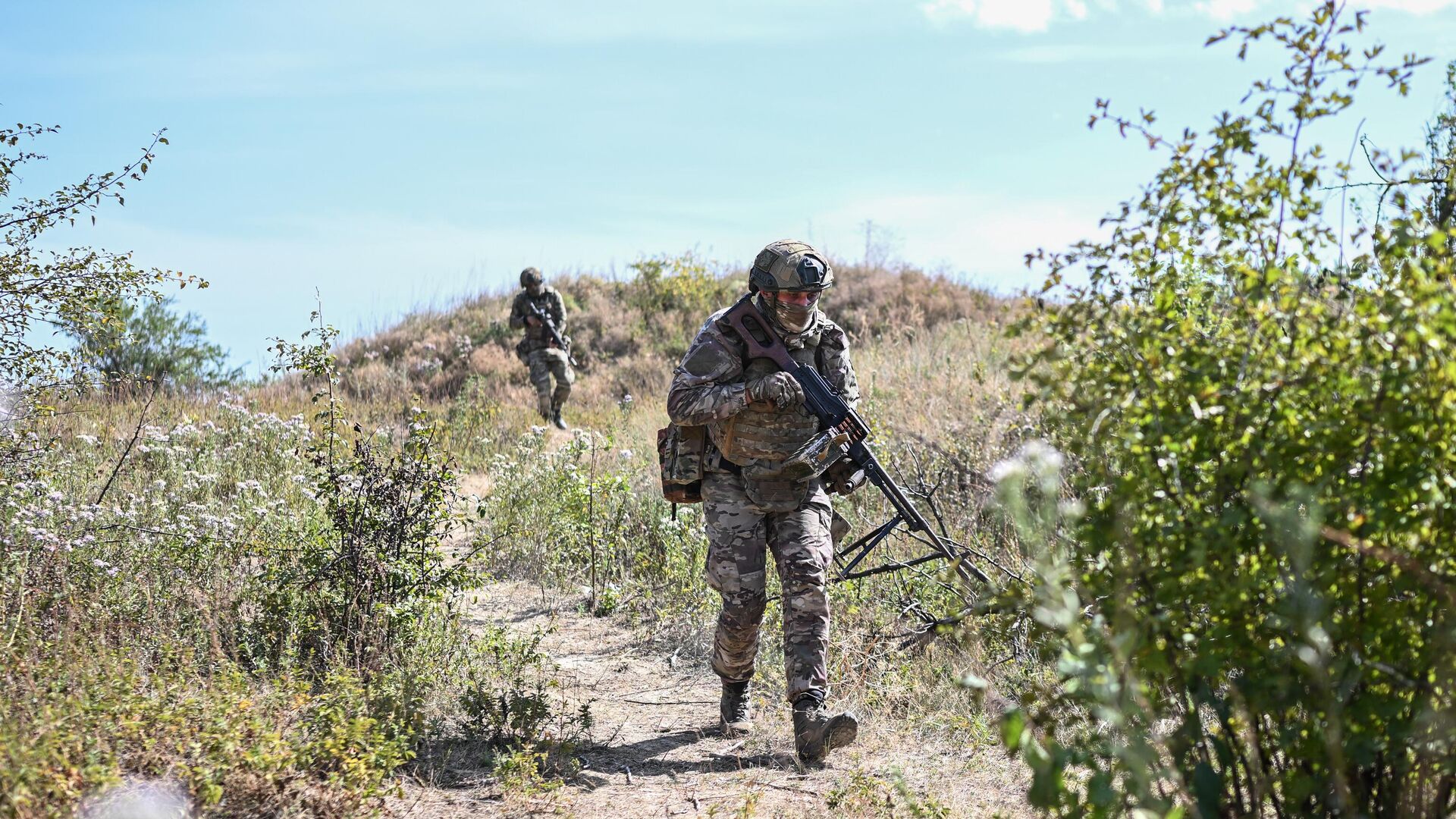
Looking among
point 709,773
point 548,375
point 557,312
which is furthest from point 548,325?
point 709,773

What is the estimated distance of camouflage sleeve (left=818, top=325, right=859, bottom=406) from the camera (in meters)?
5.14

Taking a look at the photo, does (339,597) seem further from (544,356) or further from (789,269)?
(544,356)

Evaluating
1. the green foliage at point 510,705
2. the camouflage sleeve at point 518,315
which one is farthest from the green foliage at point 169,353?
the green foliage at point 510,705

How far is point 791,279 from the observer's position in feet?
15.8

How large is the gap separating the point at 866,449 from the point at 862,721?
1.19 meters

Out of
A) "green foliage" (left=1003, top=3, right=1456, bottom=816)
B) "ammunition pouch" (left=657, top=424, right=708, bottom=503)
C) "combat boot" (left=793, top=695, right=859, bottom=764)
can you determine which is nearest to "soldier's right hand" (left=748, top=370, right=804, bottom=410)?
"ammunition pouch" (left=657, top=424, right=708, bottom=503)

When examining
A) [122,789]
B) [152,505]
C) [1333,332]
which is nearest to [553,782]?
[122,789]

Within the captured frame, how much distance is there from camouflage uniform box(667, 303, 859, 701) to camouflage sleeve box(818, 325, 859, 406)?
12cm

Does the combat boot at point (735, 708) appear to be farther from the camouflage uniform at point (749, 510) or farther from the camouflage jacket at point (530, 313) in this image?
the camouflage jacket at point (530, 313)

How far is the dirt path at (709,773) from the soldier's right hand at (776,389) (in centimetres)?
145

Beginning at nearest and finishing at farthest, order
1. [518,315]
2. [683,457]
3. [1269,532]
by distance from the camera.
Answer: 1. [1269,532]
2. [683,457]
3. [518,315]

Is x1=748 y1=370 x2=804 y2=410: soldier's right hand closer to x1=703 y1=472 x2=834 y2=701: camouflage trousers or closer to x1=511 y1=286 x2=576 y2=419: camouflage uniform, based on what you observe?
x1=703 y1=472 x2=834 y2=701: camouflage trousers

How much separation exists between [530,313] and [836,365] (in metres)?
10.3

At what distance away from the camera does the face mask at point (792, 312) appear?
4898 millimetres
